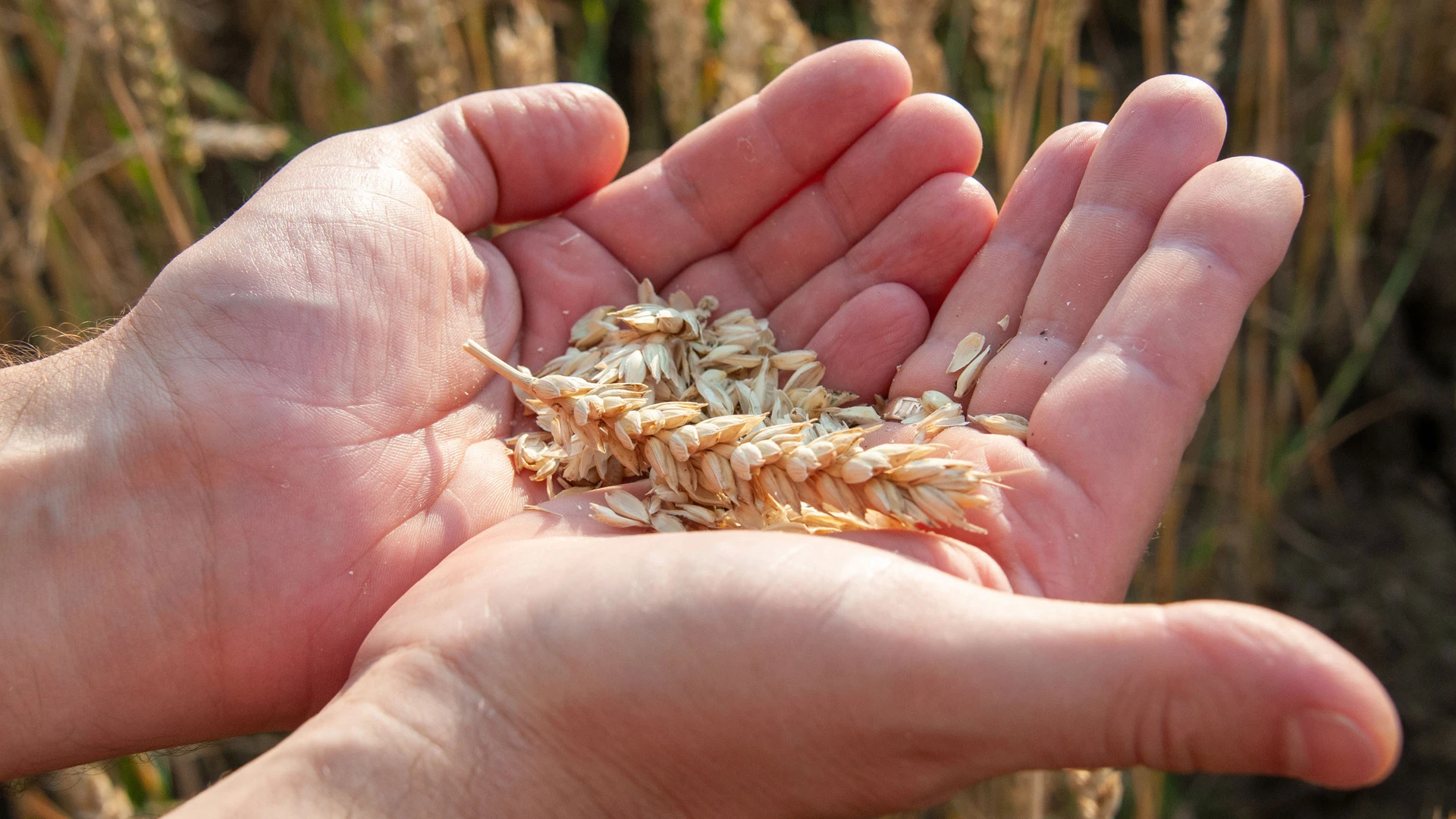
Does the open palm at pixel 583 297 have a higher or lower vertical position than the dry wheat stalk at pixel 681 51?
lower

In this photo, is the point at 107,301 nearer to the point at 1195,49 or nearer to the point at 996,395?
the point at 996,395

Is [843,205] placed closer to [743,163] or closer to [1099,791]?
[743,163]

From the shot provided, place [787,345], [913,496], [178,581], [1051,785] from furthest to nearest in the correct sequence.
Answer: [1051,785] → [787,345] → [178,581] → [913,496]

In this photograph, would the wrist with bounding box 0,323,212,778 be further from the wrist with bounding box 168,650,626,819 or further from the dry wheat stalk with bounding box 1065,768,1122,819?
the dry wheat stalk with bounding box 1065,768,1122,819

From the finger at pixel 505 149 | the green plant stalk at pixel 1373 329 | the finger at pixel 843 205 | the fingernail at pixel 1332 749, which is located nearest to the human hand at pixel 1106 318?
the finger at pixel 843 205

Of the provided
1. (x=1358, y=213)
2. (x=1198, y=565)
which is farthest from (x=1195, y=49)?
(x=1198, y=565)

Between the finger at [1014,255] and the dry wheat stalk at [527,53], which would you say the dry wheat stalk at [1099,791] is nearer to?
the finger at [1014,255]
